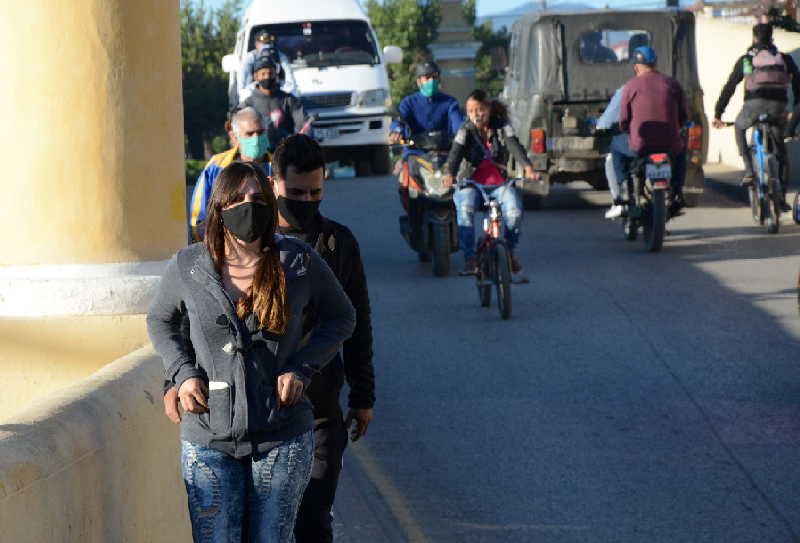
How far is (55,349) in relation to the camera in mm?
6031

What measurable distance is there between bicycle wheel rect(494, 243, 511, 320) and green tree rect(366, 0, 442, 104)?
48001 millimetres

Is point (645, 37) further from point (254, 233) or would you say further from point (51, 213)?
point (254, 233)

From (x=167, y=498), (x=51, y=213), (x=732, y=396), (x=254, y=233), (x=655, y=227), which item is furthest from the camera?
(x=655, y=227)

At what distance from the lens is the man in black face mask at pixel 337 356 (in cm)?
495

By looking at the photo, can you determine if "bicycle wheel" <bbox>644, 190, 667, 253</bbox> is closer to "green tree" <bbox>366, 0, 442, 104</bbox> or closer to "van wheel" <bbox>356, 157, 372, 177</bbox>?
"van wheel" <bbox>356, 157, 372, 177</bbox>

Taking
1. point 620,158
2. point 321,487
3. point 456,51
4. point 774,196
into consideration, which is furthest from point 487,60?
point 321,487

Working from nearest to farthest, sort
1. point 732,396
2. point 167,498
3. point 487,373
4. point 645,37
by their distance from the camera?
1. point 167,498
2. point 732,396
3. point 487,373
4. point 645,37

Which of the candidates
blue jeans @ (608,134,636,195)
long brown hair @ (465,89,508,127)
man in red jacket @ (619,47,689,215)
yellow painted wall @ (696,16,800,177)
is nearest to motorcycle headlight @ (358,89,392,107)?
yellow painted wall @ (696,16,800,177)

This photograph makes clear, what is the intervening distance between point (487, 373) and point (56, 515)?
232 inches

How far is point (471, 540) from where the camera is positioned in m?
6.18

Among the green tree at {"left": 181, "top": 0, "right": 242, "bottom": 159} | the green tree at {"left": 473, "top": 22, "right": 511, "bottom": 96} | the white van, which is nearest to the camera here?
the white van

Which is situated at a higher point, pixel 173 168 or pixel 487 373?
pixel 173 168

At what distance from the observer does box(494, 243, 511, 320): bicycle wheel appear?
37.5 feet

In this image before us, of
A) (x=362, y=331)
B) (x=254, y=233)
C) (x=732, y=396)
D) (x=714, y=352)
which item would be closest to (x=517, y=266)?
(x=714, y=352)
